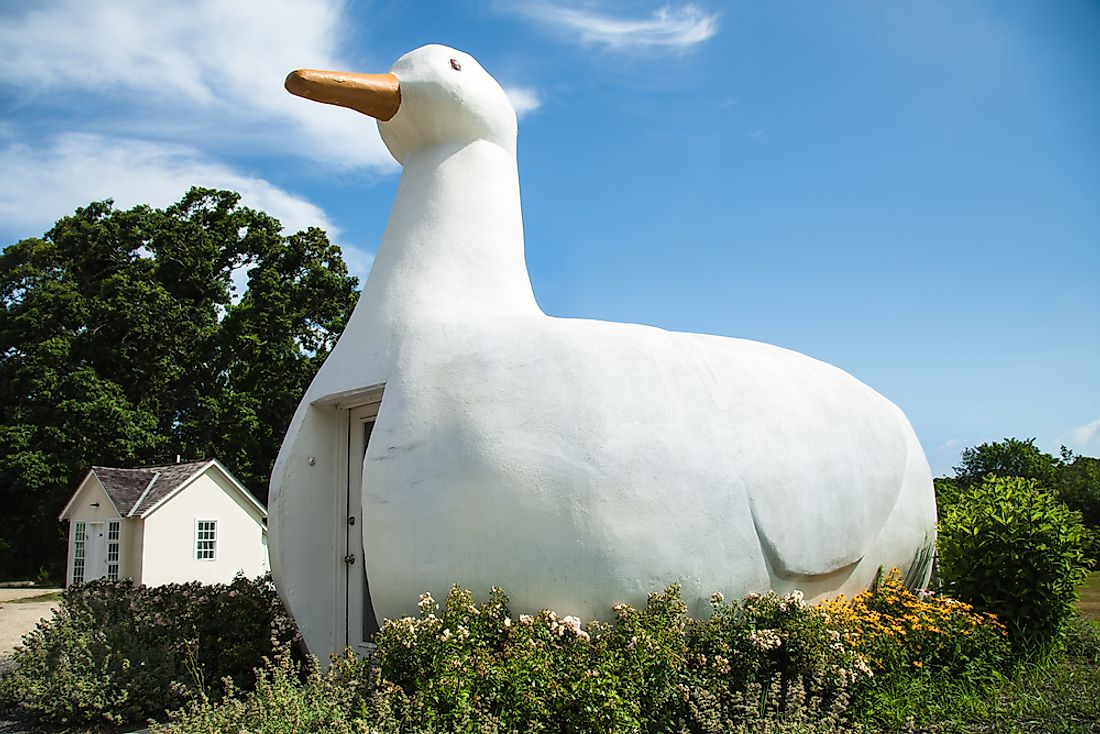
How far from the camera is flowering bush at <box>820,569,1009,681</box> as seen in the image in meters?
5.78

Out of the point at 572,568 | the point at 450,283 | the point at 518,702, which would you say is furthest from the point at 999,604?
the point at 450,283

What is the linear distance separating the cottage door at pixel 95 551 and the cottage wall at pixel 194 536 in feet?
4.51

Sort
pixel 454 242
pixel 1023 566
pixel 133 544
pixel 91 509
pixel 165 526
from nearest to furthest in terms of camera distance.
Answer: pixel 454 242, pixel 1023 566, pixel 133 544, pixel 165 526, pixel 91 509

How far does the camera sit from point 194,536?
18.4 metres

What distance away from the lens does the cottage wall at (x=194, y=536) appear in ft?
57.9

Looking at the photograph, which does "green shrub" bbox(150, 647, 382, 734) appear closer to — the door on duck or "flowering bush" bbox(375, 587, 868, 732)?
"flowering bush" bbox(375, 587, 868, 732)

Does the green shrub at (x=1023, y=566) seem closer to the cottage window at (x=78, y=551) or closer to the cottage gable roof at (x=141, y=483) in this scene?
the cottage gable roof at (x=141, y=483)

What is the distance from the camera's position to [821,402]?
6.43m

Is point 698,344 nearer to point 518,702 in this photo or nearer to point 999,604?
point 518,702

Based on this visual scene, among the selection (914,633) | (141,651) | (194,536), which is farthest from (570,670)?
(194,536)

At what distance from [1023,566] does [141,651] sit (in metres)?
7.27

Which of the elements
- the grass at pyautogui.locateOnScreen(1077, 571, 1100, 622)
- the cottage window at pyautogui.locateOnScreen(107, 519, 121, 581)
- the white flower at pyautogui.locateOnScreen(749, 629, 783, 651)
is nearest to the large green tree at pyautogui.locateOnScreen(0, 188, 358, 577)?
the cottage window at pyautogui.locateOnScreen(107, 519, 121, 581)

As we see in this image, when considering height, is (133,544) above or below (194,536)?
below

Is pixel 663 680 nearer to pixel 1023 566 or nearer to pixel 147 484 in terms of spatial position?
pixel 1023 566
